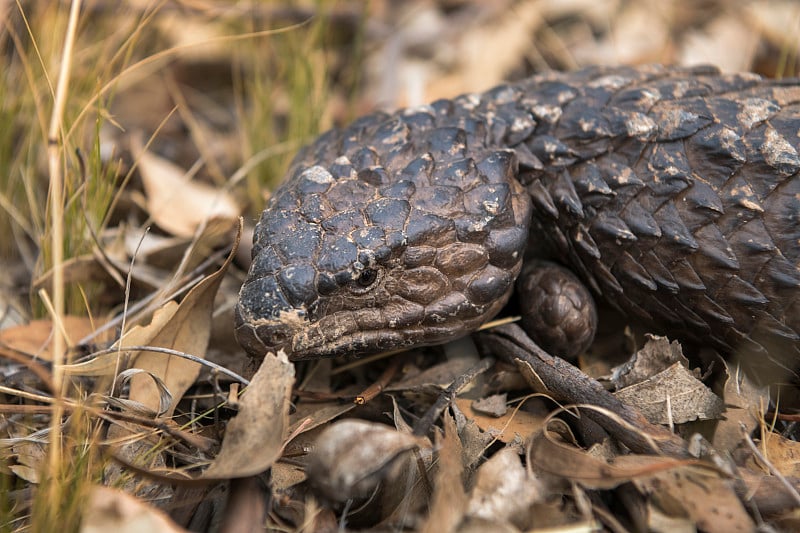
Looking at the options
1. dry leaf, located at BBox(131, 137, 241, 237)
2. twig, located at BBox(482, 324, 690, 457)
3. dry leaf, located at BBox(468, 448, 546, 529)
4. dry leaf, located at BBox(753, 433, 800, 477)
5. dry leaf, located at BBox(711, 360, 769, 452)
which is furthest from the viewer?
dry leaf, located at BBox(131, 137, 241, 237)

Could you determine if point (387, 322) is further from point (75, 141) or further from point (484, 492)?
point (75, 141)

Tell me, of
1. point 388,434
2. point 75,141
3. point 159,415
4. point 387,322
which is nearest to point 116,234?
point 75,141

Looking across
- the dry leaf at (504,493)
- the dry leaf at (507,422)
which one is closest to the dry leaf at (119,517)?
the dry leaf at (504,493)

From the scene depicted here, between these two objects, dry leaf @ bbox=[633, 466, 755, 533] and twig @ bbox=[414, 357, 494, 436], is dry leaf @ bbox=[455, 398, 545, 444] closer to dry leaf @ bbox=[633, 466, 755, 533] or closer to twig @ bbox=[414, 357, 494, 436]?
twig @ bbox=[414, 357, 494, 436]

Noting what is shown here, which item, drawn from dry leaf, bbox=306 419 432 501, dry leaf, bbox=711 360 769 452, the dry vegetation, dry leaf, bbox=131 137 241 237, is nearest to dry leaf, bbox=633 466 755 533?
the dry vegetation

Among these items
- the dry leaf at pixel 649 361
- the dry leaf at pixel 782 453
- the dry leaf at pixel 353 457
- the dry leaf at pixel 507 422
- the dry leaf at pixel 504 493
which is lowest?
the dry leaf at pixel 507 422

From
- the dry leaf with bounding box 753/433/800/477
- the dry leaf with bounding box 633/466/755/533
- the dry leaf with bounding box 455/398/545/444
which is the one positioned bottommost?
the dry leaf with bounding box 455/398/545/444

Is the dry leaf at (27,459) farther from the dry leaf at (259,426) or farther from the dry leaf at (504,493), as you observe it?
the dry leaf at (504,493)
